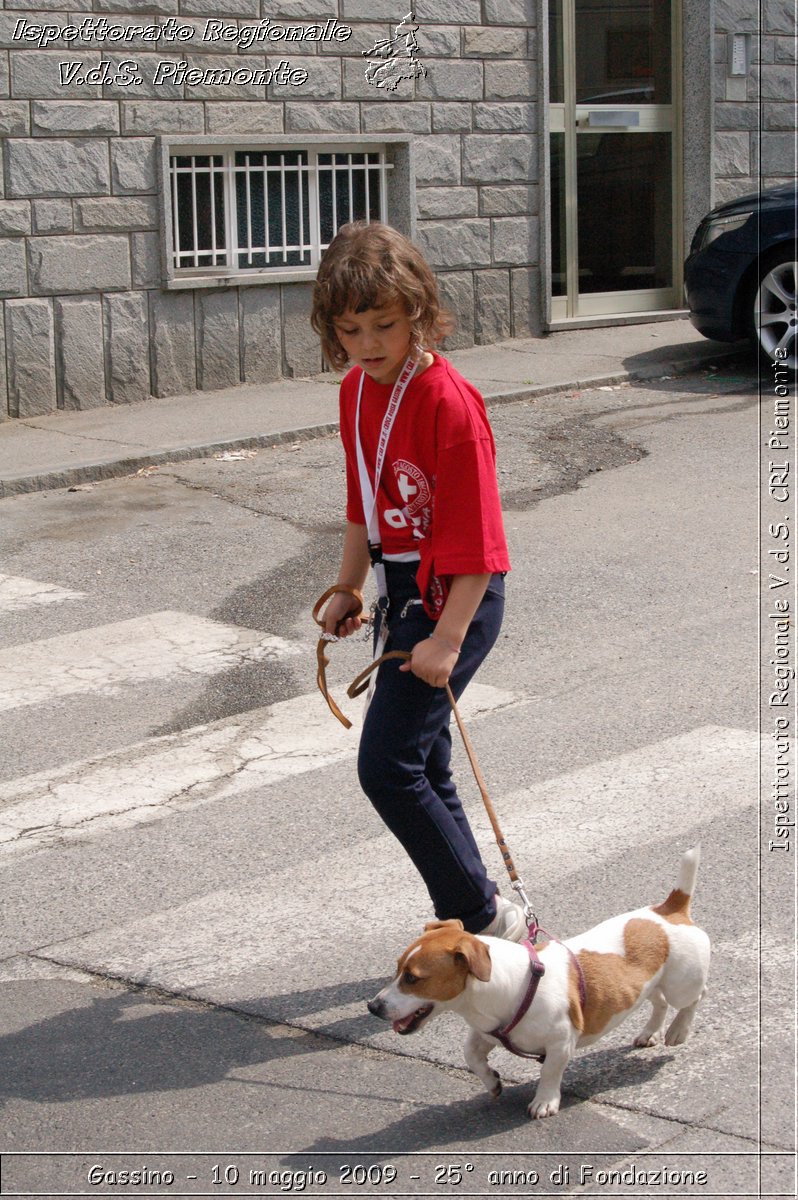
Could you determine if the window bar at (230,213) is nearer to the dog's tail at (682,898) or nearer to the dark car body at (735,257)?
the dark car body at (735,257)

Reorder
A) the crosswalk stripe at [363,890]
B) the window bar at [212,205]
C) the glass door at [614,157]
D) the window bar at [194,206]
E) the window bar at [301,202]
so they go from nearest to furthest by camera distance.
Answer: the crosswalk stripe at [363,890], the window bar at [194,206], the window bar at [212,205], the window bar at [301,202], the glass door at [614,157]

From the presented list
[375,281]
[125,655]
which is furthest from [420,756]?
[125,655]

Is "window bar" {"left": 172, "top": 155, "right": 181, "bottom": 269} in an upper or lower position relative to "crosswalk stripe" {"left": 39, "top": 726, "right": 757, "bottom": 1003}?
upper

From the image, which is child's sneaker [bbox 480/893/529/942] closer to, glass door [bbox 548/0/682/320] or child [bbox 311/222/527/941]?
child [bbox 311/222/527/941]

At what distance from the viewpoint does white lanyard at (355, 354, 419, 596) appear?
347 centimetres

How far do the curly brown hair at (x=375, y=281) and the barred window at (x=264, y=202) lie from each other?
347 inches

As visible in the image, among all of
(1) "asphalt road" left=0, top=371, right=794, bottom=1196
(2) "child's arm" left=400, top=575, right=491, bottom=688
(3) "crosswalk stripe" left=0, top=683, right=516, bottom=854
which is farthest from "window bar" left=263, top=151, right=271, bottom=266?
(2) "child's arm" left=400, top=575, right=491, bottom=688

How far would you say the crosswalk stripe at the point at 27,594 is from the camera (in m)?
7.38

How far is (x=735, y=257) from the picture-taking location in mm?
12250

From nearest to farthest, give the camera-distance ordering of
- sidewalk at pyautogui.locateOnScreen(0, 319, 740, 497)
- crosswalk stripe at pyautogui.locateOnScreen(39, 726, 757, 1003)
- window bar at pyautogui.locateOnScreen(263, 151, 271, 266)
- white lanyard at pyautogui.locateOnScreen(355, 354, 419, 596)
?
white lanyard at pyautogui.locateOnScreen(355, 354, 419, 596) < crosswalk stripe at pyautogui.locateOnScreen(39, 726, 757, 1003) < sidewalk at pyautogui.locateOnScreen(0, 319, 740, 497) < window bar at pyautogui.locateOnScreen(263, 151, 271, 266)

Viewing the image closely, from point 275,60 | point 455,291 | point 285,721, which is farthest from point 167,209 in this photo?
point 285,721

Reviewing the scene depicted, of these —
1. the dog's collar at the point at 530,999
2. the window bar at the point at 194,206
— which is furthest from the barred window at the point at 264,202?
the dog's collar at the point at 530,999

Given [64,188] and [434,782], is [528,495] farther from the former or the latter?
[434,782]
